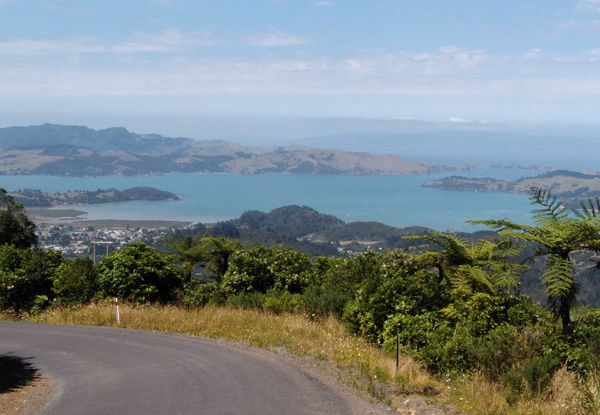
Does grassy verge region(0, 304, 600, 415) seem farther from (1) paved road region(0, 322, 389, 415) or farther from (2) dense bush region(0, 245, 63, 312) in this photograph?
(2) dense bush region(0, 245, 63, 312)

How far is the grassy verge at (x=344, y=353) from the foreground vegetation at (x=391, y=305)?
0.10 ft

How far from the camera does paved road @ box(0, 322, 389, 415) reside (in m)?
8.30

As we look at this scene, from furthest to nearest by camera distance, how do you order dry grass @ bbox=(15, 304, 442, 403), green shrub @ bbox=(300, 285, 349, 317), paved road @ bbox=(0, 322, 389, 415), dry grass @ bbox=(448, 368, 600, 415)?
green shrub @ bbox=(300, 285, 349, 317)
dry grass @ bbox=(15, 304, 442, 403)
paved road @ bbox=(0, 322, 389, 415)
dry grass @ bbox=(448, 368, 600, 415)

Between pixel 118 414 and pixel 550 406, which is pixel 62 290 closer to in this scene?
pixel 118 414

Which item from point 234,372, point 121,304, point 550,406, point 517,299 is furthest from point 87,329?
point 550,406

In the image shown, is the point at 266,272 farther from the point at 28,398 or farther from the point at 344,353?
the point at 28,398

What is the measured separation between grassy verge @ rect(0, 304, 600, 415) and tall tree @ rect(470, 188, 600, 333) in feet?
3.87

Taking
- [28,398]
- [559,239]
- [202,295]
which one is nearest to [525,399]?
[559,239]

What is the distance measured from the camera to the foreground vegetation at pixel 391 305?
884 centimetres

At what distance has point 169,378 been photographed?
386 inches

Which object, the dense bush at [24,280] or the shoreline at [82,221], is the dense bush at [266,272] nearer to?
the dense bush at [24,280]

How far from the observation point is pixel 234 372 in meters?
10.1

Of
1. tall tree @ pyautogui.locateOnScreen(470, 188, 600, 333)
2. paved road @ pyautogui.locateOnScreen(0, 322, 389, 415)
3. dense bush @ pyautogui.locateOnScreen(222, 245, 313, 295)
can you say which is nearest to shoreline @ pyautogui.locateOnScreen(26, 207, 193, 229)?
dense bush @ pyautogui.locateOnScreen(222, 245, 313, 295)

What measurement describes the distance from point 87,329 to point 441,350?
8491mm
